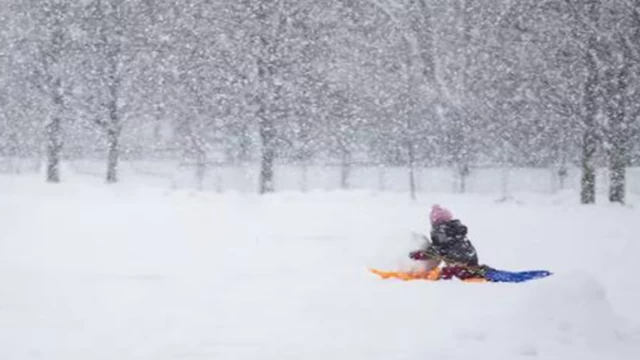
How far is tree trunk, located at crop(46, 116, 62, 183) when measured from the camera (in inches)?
1114

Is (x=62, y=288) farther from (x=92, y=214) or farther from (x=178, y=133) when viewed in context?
(x=178, y=133)

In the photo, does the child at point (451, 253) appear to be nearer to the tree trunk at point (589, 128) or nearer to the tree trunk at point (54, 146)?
the tree trunk at point (589, 128)

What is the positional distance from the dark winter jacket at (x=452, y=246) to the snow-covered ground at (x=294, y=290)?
14.4 inches

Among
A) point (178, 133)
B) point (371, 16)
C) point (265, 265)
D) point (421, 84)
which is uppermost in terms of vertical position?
point (371, 16)

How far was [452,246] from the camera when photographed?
1027cm

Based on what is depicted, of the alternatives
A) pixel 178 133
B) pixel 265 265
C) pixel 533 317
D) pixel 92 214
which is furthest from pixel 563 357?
pixel 178 133

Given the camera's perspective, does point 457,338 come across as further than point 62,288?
No

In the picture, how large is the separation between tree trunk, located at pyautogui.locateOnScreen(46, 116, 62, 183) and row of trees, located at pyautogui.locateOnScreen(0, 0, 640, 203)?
0.08 meters

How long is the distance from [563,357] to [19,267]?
916 cm

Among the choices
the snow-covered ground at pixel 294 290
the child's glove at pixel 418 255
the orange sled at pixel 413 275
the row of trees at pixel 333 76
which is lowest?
the snow-covered ground at pixel 294 290

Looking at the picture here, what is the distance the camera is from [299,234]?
1712cm

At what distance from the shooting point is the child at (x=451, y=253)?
10.2 metres

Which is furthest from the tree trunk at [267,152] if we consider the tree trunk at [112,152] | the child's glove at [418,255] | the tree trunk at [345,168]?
the child's glove at [418,255]

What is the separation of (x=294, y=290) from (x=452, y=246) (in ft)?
7.99
